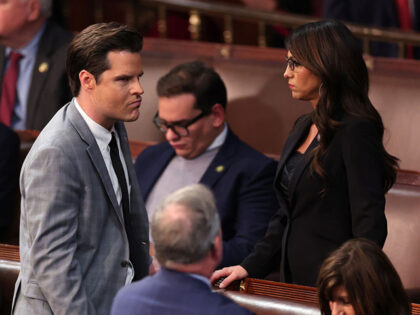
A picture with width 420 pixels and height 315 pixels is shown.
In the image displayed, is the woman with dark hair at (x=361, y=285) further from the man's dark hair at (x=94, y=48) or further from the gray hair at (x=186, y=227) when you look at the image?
the man's dark hair at (x=94, y=48)

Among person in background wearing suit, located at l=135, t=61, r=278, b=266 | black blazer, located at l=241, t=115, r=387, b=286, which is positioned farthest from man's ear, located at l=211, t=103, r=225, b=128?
black blazer, located at l=241, t=115, r=387, b=286

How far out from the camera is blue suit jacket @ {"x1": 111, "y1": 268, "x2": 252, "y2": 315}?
155 cm

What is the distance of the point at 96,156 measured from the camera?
6.64 feet

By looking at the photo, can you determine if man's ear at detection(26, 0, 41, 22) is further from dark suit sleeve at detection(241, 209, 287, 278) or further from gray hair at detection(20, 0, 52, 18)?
dark suit sleeve at detection(241, 209, 287, 278)

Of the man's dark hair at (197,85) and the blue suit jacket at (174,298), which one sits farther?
the man's dark hair at (197,85)

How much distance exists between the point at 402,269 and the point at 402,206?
0.21 meters

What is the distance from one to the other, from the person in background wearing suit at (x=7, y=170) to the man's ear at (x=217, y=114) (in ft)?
2.58

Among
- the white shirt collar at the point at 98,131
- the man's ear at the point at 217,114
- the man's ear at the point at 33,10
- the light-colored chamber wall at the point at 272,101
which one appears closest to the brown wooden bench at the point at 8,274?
the white shirt collar at the point at 98,131

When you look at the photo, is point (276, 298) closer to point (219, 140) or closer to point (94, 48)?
point (94, 48)

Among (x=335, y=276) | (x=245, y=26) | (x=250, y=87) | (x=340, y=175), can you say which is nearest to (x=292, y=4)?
(x=245, y=26)

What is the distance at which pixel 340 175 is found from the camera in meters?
2.26

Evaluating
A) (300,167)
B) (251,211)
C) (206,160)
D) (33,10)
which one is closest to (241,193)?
(251,211)

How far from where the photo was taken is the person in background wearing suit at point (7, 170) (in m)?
3.23

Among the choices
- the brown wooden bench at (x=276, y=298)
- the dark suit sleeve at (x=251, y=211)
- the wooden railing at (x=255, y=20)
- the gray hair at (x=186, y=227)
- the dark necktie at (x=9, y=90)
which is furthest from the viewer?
the wooden railing at (x=255, y=20)
